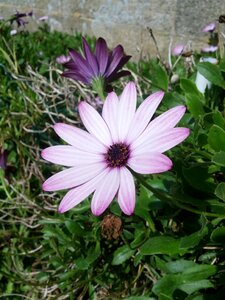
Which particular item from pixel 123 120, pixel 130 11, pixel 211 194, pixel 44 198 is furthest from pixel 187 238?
pixel 130 11

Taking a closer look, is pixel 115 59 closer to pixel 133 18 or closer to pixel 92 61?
pixel 92 61

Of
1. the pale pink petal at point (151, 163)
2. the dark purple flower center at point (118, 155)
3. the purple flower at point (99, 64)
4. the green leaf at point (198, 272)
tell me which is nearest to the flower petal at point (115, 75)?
the purple flower at point (99, 64)

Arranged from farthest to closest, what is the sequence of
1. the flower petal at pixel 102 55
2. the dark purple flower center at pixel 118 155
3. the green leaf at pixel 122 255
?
the green leaf at pixel 122 255 → the flower petal at pixel 102 55 → the dark purple flower center at pixel 118 155

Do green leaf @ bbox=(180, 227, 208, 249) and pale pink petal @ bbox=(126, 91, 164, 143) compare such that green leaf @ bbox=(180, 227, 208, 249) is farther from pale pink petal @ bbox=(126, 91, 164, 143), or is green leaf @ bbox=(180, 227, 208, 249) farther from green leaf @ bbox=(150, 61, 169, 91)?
green leaf @ bbox=(150, 61, 169, 91)

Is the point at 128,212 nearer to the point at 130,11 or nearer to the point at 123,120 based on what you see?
the point at 123,120

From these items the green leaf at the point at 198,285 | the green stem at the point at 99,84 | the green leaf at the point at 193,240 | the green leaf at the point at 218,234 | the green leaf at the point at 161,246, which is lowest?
the green leaf at the point at 198,285

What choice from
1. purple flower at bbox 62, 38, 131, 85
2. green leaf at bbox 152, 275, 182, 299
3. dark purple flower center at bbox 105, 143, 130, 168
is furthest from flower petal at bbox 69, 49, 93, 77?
green leaf at bbox 152, 275, 182, 299

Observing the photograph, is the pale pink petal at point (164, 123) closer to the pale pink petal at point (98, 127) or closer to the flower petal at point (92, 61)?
the pale pink petal at point (98, 127)
